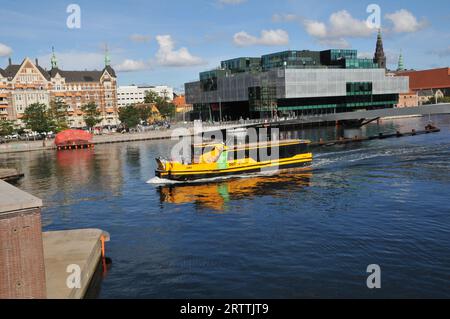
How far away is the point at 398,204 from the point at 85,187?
35.1 meters

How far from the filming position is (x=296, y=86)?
6211 inches

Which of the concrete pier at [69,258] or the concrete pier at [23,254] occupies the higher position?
the concrete pier at [23,254]

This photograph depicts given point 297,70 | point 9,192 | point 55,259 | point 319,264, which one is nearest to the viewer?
point 9,192

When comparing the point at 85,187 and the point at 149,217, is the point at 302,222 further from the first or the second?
the point at 85,187

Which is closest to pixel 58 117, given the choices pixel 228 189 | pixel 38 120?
pixel 38 120

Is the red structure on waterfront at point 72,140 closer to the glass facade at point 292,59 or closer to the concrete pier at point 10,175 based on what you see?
the concrete pier at point 10,175

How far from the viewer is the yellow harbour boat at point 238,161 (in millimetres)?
53000

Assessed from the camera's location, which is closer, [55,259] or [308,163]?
[55,259]

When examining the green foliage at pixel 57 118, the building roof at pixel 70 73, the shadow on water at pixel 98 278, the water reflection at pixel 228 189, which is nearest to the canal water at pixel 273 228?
the water reflection at pixel 228 189

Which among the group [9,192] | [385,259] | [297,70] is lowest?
[385,259]

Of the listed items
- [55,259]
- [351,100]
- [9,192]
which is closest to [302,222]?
[55,259]

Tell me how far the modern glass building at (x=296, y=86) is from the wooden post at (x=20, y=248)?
14277 cm

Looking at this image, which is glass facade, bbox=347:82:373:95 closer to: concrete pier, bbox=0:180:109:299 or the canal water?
the canal water

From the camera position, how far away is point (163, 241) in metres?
31.5
